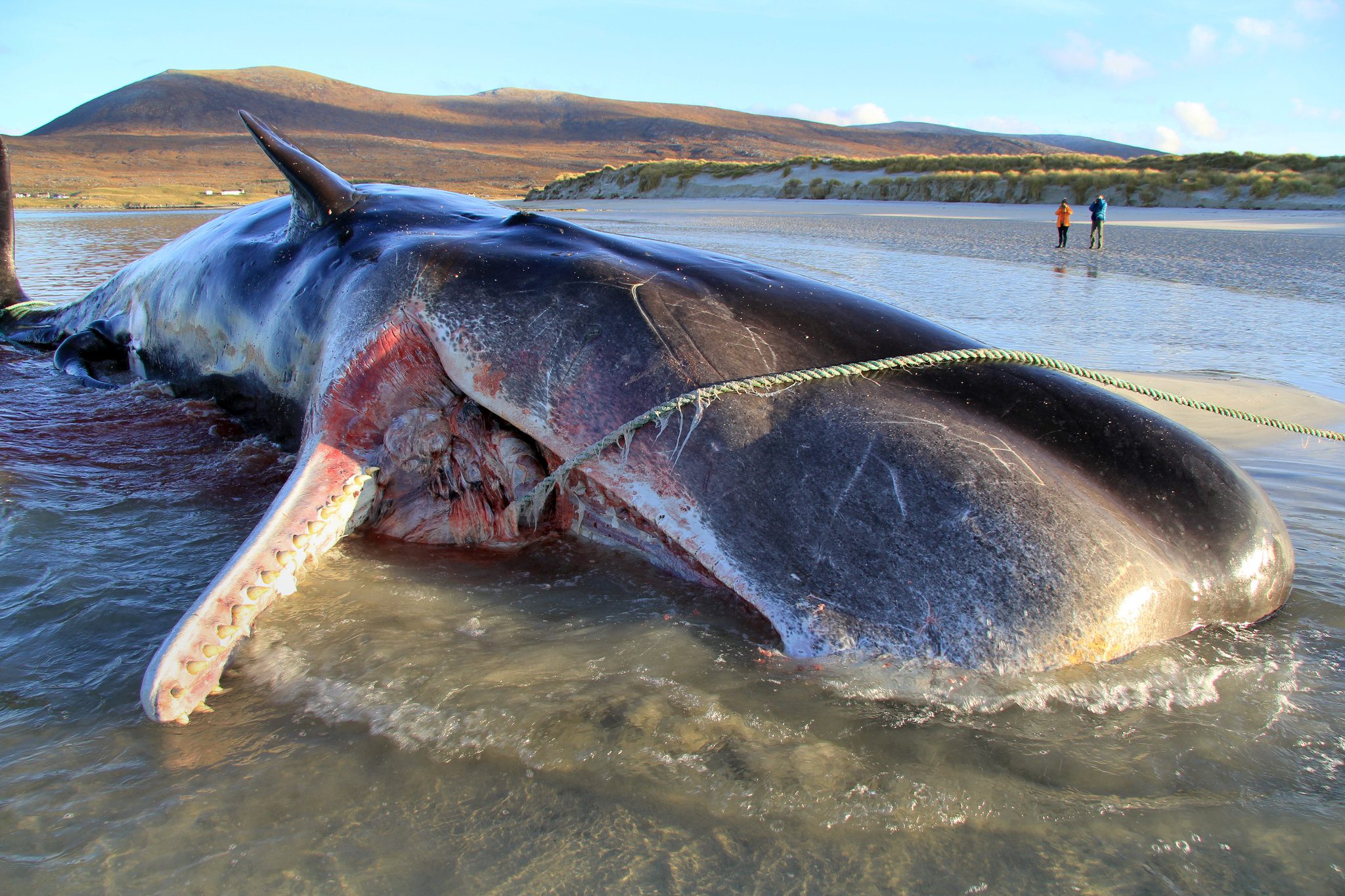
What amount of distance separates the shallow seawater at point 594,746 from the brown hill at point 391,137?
48657 millimetres

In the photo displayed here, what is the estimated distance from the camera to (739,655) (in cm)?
246

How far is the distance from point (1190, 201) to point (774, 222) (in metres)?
17.3

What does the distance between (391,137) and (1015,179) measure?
264ft

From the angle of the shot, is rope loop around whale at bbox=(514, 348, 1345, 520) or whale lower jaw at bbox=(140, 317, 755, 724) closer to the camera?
rope loop around whale at bbox=(514, 348, 1345, 520)

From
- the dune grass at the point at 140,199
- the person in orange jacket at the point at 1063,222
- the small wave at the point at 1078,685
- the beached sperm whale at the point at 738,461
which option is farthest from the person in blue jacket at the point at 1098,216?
the dune grass at the point at 140,199

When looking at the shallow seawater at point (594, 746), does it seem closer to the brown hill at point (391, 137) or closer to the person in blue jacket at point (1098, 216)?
the person in blue jacket at point (1098, 216)

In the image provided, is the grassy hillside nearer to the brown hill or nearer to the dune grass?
the brown hill

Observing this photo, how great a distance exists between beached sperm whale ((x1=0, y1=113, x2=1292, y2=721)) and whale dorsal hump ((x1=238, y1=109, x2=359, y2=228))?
49 mm

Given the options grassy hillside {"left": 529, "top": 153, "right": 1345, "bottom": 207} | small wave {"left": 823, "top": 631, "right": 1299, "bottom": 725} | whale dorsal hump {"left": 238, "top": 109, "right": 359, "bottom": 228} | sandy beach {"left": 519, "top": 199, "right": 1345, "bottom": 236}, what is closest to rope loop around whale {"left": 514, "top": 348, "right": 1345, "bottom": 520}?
small wave {"left": 823, "top": 631, "right": 1299, "bottom": 725}

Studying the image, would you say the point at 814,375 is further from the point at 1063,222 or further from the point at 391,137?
the point at 391,137

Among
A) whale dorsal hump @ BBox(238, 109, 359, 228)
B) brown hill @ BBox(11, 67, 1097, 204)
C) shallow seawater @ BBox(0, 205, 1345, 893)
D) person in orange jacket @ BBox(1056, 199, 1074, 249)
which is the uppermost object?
brown hill @ BBox(11, 67, 1097, 204)

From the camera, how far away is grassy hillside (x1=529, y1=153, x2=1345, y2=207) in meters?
30.5

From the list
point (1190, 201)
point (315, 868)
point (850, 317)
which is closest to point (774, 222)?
point (1190, 201)

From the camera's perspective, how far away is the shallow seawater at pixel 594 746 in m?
1.76
